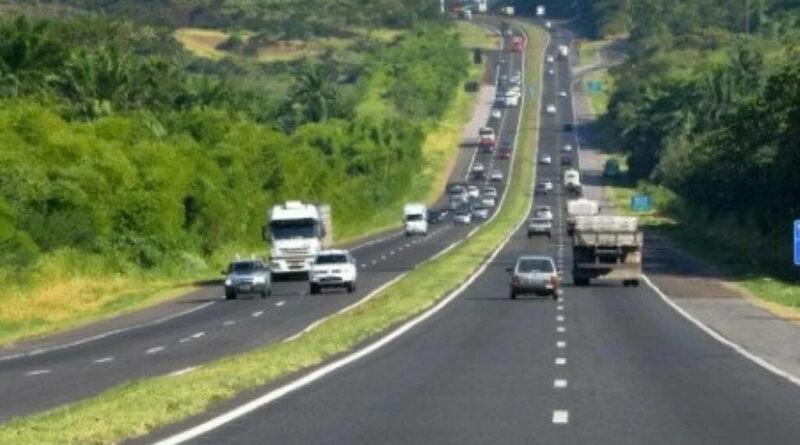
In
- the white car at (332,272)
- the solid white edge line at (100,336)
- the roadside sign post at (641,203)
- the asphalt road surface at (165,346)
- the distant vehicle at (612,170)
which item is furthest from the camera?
the distant vehicle at (612,170)

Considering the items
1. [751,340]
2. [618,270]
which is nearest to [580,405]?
[751,340]

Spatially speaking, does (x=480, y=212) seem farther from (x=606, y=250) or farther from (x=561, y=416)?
(x=561, y=416)

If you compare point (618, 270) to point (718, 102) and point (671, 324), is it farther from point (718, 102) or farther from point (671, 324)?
point (718, 102)

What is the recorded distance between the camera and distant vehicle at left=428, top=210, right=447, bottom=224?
140625mm

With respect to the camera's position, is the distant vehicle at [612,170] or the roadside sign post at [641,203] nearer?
the roadside sign post at [641,203]

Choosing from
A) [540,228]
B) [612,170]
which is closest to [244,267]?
[540,228]

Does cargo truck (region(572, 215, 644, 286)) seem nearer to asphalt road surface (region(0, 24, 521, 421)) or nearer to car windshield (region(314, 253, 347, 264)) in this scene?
asphalt road surface (region(0, 24, 521, 421))

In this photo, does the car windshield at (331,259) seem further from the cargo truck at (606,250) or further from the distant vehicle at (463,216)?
the distant vehicle at (463,216)

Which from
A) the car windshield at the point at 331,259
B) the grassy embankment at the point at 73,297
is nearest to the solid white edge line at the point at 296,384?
the car windshield at the point at 331,259

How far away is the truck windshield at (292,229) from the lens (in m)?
73.6

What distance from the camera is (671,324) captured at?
49781 millimetres

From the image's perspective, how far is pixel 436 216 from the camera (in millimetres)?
143000

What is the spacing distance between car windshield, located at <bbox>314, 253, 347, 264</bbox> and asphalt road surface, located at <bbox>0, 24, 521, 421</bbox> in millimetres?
992

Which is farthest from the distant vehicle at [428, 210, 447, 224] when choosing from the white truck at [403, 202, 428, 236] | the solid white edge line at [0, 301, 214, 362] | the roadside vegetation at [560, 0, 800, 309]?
the solid white edge line at [0, 301, 214, 362]
